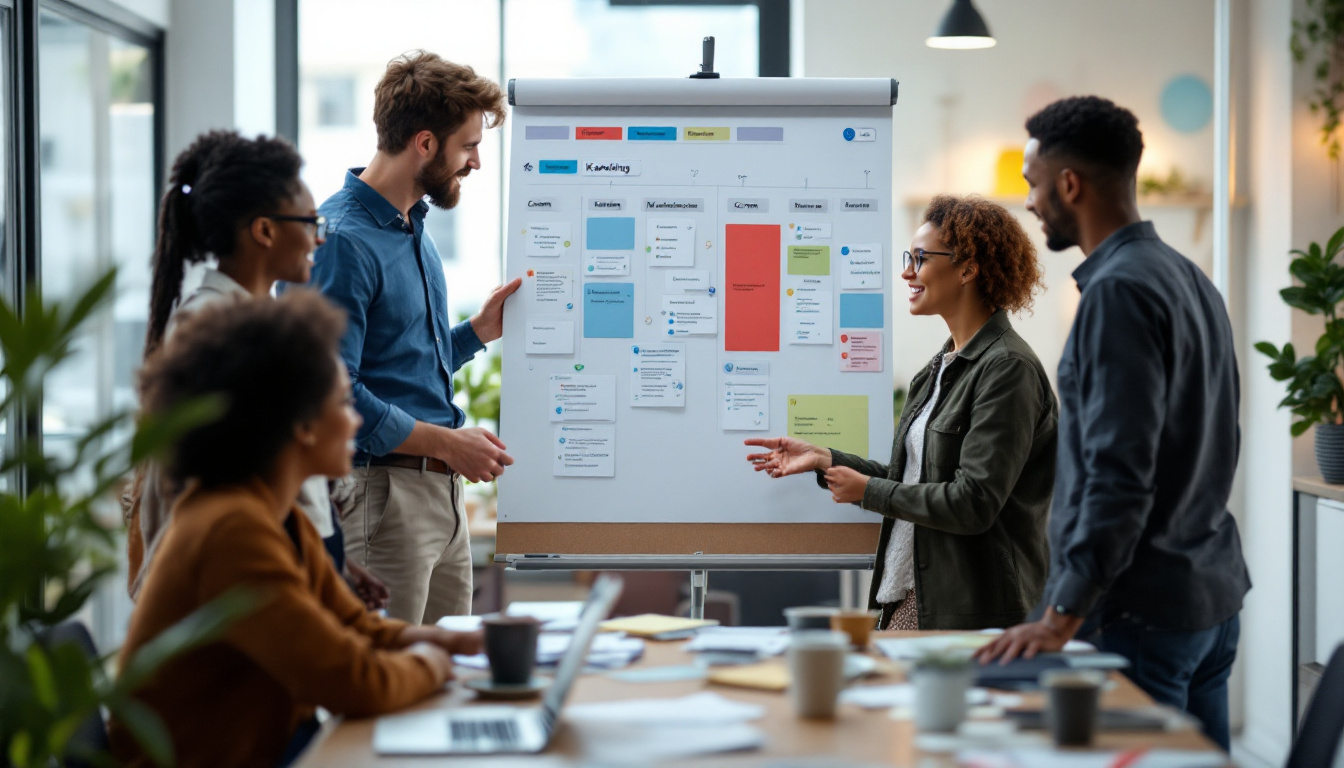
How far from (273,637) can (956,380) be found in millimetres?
1567

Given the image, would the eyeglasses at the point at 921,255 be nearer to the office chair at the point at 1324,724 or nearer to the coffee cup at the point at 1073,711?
the office chair at the point at 1324,724

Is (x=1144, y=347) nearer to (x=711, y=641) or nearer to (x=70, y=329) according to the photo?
(x=711, y=641)

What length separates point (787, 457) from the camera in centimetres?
270

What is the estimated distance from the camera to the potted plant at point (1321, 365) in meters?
3.40

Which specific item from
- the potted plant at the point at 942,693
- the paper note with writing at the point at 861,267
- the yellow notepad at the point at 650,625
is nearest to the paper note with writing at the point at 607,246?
the paper note with writing at the point at 861,267

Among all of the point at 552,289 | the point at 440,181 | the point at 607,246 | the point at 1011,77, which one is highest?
the point at 1011,77

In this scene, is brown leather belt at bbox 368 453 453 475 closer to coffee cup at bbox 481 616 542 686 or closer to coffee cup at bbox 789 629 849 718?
coffee cup at bbox 481 616 542 686

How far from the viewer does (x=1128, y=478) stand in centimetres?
178

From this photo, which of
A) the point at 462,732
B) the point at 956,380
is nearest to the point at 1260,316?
the point at 956,380

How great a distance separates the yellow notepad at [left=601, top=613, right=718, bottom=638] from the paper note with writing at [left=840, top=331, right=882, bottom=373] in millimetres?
924

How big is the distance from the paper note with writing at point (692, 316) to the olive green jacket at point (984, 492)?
1.90 ft

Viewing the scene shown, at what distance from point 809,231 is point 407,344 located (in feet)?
3.21

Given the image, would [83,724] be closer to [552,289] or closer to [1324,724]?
[552,289]

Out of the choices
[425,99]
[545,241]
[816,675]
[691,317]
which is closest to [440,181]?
[425,99]
